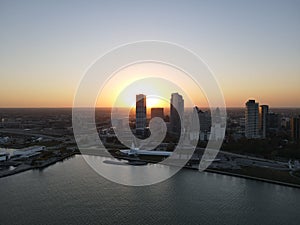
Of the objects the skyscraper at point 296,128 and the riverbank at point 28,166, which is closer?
the riverbank at point 28,166

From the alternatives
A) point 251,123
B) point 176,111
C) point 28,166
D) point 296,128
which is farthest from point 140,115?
point 28,166

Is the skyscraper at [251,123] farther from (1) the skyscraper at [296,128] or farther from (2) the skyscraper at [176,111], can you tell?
(2) the skyscraper at [176,111]

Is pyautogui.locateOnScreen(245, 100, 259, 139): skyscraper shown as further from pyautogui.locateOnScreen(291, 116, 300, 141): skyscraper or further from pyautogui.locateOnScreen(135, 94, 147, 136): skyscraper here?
pyautogui.locateOnScreen(135, 94, 147, 136): skyscraper

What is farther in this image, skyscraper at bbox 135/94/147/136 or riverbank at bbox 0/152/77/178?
skyscraper at bbox 135/94/147/136

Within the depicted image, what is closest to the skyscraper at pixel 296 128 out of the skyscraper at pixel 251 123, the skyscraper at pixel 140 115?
the skyscraper at pixel 251 123

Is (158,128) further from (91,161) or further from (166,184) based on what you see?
(166,184)

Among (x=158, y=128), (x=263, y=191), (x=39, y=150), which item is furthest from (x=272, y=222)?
(x=158, y=128)

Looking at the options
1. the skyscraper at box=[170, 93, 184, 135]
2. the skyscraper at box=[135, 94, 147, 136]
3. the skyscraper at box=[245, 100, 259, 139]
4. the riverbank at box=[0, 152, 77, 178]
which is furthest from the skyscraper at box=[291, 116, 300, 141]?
the riverbank at box=[0, 152, 77, 178]

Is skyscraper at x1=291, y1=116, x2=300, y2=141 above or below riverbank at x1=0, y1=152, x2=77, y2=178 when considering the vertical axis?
above

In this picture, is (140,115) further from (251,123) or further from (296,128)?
(296,128)
